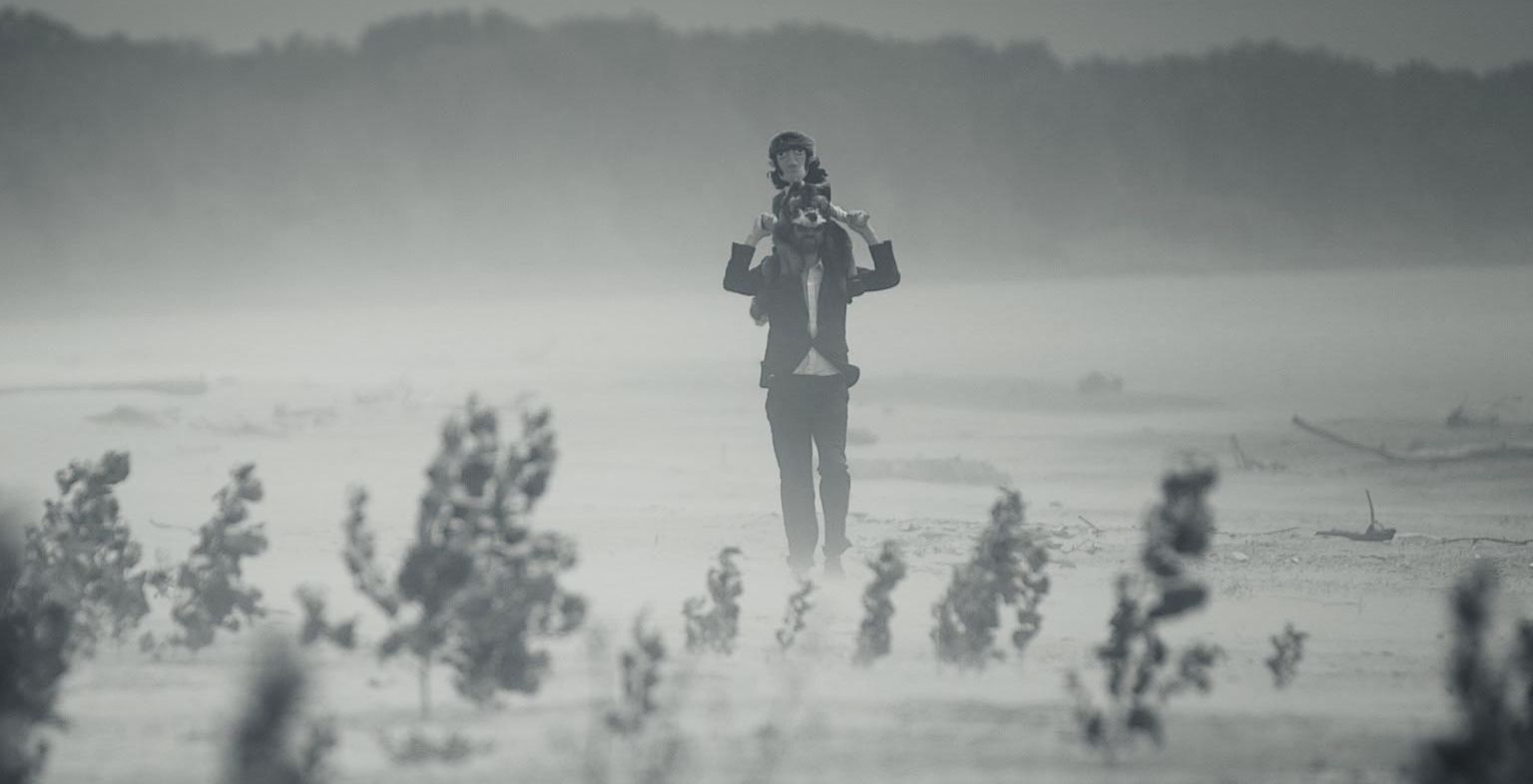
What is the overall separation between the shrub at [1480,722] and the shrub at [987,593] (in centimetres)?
151

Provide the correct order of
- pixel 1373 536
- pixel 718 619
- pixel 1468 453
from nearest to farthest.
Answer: pixel 718 619 < pixel 1373 536 < pixel 1468 453

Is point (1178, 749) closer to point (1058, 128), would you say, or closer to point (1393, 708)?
point (1393, 708)

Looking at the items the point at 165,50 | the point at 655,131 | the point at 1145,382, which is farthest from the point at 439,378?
the point at 165,50

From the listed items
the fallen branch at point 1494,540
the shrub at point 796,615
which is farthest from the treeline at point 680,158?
the shrub at point 796,615

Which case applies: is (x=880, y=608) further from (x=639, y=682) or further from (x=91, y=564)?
(x=91, y=564)

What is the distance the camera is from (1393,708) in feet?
14.6

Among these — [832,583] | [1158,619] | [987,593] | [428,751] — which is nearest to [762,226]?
[832,583]

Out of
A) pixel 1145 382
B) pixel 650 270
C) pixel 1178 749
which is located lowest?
pixel 1178 749

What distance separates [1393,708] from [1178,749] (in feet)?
2.76

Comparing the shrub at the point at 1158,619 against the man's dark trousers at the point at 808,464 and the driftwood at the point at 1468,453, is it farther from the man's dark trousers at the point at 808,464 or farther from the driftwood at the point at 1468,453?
the driftwood at the point at 1468,453

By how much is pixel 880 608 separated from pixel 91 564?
258 cm

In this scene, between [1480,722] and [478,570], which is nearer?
[1480,722]

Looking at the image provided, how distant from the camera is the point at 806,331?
6.94 m

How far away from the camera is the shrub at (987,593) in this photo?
202 inches
